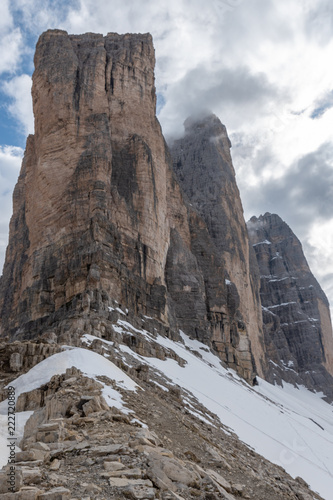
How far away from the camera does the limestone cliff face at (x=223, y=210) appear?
8666 centimetres

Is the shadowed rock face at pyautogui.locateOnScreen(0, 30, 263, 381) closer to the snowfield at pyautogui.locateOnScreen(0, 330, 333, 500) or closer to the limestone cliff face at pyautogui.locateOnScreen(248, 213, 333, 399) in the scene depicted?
the snowfield at pyautogui.locateOnScreen(0, 330, 333, 500)

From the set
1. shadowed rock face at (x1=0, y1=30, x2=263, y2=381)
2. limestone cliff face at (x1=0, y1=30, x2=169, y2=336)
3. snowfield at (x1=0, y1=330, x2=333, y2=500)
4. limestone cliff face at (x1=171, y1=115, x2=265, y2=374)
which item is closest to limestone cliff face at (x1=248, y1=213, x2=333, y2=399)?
limestone cliff face at (x1=171, y1=115, x2=265, y2=374)

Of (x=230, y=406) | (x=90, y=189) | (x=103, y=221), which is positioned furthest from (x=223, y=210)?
(x=230, y=406)

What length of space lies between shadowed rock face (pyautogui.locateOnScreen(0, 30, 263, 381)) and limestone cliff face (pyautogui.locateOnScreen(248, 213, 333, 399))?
130 feet

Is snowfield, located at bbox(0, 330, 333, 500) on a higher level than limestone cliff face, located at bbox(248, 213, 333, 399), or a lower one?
lower

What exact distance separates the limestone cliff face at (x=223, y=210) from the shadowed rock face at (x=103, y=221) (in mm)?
6150

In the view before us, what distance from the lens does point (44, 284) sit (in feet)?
162

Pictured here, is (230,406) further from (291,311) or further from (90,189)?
(291,311)

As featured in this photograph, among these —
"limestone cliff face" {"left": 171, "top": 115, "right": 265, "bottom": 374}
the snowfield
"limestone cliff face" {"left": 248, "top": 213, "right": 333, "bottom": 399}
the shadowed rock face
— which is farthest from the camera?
"limestone cliff face" {"left": 248, "top": 213, "right": 333, "bottom": 399}

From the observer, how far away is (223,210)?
98000 millimetres

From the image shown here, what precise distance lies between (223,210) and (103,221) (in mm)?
51966

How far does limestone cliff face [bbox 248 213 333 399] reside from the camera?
399 ft

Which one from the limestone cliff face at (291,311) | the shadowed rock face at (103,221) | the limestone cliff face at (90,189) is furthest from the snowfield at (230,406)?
the limestone cliff face at (291,311)

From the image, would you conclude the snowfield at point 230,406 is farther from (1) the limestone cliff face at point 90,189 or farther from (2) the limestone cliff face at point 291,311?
(2) the limestone cliff face at point 291,311
